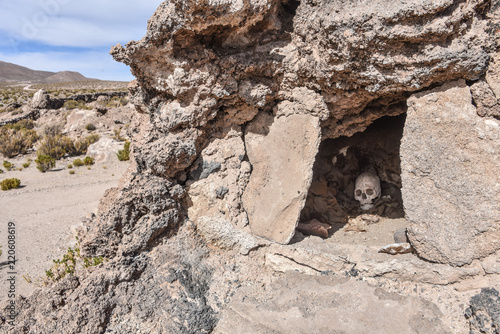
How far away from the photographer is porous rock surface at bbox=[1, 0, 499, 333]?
2963mm

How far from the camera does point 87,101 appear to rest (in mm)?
24922

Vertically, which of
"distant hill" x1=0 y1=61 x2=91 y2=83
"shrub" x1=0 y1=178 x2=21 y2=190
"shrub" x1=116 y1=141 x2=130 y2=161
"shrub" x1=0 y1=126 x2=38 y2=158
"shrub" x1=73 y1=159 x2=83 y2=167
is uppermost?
"distant hill" x1=0 y1=61 x2=91 y2=83

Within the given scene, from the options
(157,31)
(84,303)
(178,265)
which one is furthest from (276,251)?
(157,31)

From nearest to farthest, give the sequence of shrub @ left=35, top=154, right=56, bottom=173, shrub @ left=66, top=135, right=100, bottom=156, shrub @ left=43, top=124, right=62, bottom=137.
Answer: shrub @ left=35, top=154, right=56, bottom=173
shrub @ left=66, top=135, right=100, bottom=156
shrub @ left=43, top=124, right=62, bottom=137

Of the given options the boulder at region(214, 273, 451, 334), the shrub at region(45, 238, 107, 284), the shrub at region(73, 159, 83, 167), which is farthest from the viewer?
the shrub at region(73, 159, 83, 167)

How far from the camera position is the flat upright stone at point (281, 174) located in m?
3.65

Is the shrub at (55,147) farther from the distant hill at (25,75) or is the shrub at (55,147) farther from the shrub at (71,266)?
the distant hill at (25,75)

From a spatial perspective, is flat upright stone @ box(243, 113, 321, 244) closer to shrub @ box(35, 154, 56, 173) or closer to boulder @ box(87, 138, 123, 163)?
boulder @ box(87, 138, 123, 163)

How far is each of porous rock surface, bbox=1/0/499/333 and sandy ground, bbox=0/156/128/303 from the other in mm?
1718

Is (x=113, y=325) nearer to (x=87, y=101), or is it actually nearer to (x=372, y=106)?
(x=372, y=106)

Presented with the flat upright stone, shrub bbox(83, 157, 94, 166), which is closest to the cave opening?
the flat upright stone

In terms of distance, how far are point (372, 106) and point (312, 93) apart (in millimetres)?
818

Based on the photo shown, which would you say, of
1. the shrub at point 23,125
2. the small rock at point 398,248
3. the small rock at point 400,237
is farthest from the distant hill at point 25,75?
the small rock at point 398,248

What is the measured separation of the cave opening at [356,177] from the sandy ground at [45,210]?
156 inches
